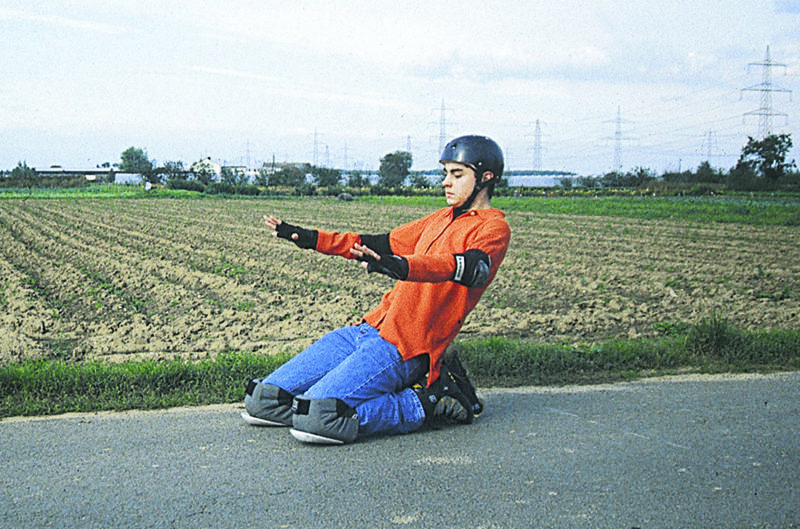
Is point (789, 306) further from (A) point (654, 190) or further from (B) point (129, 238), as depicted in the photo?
(A) point (654, 190)

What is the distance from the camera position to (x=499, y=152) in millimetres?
4703

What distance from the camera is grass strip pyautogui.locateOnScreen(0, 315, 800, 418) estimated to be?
5113 mm

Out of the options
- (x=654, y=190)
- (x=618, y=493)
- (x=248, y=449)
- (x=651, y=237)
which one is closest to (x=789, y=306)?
(x=618, y=493)

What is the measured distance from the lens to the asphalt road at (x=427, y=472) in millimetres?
3252

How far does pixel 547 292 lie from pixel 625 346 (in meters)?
5.11

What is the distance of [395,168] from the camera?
233 feet

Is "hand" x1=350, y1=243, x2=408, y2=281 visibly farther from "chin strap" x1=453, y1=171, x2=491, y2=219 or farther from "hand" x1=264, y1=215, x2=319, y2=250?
"chin strap" x1=453, y1=171, x2=491, y2=219

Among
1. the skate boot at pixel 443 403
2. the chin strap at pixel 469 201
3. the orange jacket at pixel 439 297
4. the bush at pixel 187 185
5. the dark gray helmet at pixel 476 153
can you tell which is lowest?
the skate boot at pixel 443 403

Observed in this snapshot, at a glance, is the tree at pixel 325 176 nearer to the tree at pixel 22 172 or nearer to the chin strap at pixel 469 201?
the tree at pixel 22 172

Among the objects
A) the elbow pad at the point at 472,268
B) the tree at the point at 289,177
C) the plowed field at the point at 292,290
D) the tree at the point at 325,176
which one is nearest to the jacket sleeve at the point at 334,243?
the elbow pad at the point at 472,268

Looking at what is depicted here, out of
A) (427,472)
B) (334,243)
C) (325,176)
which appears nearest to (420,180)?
(325,176)

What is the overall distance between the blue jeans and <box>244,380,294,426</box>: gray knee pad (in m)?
0.11

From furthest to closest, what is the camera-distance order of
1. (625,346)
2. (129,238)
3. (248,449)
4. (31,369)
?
(129,238)
(625,346)
(31,369)
(248,449)

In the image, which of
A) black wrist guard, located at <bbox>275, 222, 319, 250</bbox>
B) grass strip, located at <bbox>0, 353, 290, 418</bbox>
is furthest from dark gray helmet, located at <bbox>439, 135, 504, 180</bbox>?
grass strip, located at <bbox>0, 353, 290, 418</bbox>
